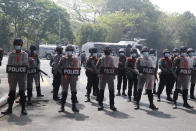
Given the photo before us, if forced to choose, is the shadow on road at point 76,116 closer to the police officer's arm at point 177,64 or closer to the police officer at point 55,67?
the police officer at point 55,67

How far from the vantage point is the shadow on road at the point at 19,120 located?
24.4 ft

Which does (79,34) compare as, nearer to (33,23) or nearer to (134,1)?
(33,23)

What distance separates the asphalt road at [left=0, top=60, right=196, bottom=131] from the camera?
23.3 feet

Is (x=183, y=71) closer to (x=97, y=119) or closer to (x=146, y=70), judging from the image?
(x=146, y=70)

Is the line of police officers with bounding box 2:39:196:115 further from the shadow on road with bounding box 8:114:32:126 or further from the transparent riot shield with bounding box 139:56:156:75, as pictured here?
the shadow on road with bounding box 8:114:32:126

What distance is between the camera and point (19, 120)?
7.73 m

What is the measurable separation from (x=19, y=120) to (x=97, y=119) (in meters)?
1.97

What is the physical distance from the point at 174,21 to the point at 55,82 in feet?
208

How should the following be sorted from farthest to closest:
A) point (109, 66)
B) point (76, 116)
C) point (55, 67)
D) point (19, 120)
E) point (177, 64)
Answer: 1. point (55, 67)
2. point (177, 64)
3. point (109, 66)
4. point (76, 116)
5. point (19, 120)

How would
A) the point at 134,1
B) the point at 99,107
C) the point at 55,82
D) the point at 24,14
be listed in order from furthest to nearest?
1. the point at 134,1
2. the point at 24,14
3. the point at 55,82
4. the point at 99,107

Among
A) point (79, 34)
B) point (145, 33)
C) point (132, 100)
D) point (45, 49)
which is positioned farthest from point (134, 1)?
point (132, 100)

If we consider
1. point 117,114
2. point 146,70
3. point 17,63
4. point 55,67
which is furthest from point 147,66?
point 17,63

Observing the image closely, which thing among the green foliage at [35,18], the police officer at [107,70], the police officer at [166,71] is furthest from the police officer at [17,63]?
the green foliage at [35,18]

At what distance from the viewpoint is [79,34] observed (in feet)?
183
